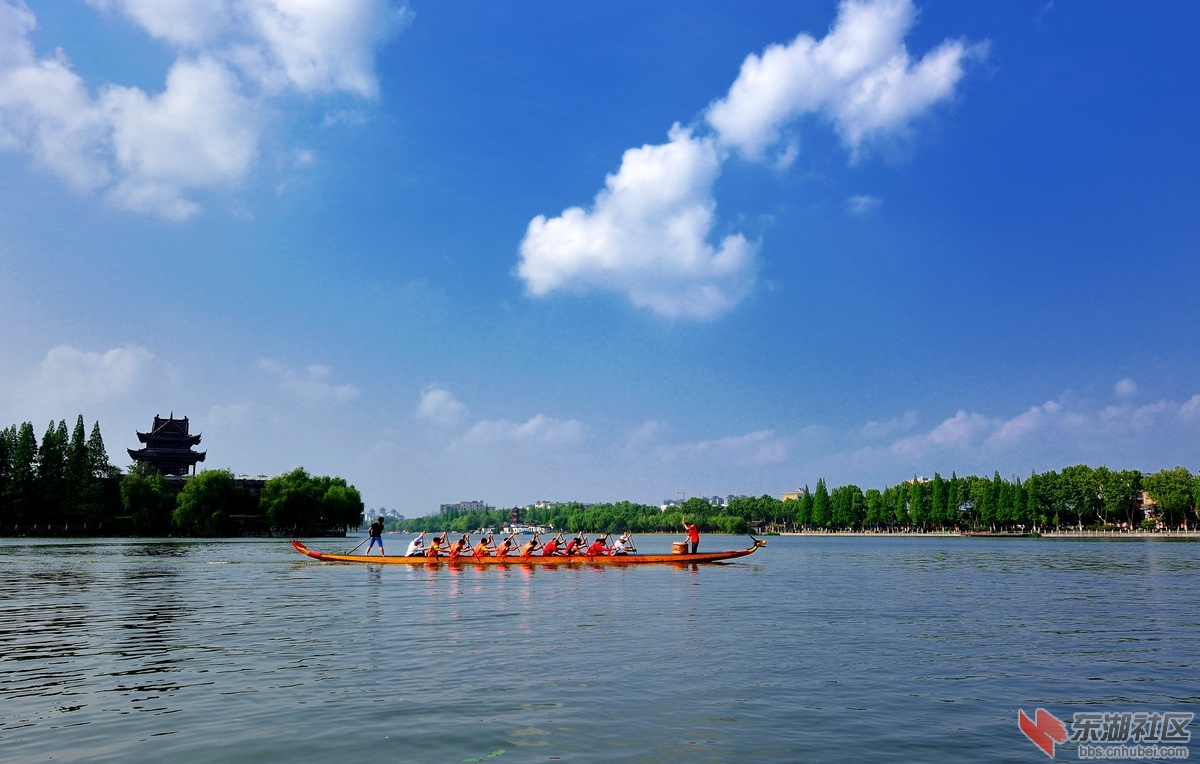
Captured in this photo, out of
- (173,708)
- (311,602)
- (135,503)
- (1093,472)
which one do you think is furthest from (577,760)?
(1093,472)

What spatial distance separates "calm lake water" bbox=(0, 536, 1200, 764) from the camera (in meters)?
10.8

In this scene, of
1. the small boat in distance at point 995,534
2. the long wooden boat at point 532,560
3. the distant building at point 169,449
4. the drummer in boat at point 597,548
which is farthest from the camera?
the small boat in distance at point 995,534

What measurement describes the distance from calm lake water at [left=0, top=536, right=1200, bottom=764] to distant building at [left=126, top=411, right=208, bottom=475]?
121 m

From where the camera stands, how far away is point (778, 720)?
1201 centimetres

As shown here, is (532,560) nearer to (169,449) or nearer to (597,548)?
(597,548)

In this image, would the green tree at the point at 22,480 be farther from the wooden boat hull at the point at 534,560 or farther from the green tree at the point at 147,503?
the wooden boat hull at the point at 534,560

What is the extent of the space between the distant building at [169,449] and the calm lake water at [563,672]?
120635mm

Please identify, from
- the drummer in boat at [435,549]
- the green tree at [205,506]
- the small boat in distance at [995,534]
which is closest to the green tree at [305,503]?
the green tree at [205,506]

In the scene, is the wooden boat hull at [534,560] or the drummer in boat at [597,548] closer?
the wooden boat hull at [534,560]

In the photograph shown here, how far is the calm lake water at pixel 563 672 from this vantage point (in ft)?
35.3

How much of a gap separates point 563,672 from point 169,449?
145 metres
